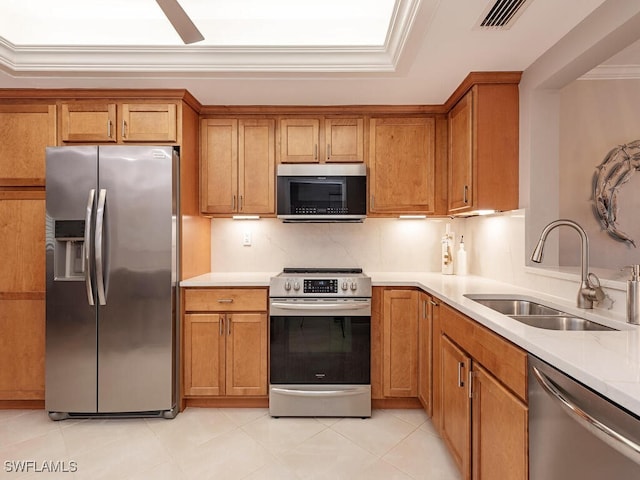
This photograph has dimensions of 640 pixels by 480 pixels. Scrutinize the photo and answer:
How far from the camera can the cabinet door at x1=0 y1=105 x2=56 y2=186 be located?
99.2 inches

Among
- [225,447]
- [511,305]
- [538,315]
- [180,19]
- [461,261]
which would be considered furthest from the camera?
[461,261]

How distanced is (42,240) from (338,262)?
2230 millimetres

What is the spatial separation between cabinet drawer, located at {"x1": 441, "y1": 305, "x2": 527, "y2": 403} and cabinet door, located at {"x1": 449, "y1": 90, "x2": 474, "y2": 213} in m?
0.97

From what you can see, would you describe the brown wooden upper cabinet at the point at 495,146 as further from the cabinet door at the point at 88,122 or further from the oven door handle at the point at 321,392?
the cabinet door at the point at 88,122

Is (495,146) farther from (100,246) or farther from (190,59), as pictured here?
(100,246)

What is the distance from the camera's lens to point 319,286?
2479 millimetres

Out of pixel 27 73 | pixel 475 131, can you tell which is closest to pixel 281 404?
pixel 475 131

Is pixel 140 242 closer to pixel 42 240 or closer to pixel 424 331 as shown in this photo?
pixel 42 240

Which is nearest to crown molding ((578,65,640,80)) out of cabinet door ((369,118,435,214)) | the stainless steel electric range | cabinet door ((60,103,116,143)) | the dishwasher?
cabinet door ((369,118,435,214))

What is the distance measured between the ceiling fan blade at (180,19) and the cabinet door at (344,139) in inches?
54.1

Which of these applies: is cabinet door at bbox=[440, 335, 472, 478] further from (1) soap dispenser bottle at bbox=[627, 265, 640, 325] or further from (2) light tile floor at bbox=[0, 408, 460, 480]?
(1) soap dispenser bottle at bbox=[627, 265, 640, 325]

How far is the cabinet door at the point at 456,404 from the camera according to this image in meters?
1.63

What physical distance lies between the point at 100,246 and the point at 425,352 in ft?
7.36

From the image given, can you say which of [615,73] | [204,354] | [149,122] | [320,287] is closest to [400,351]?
[320,287]
